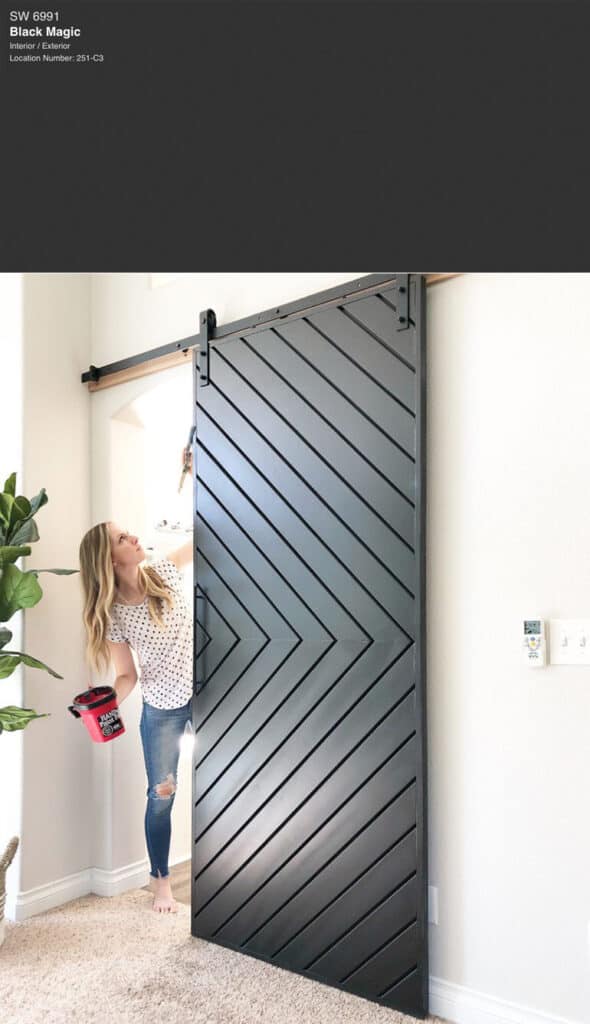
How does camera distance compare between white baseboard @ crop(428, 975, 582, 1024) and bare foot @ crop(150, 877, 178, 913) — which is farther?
bare foot @ crop(150, 877, 178, 913)

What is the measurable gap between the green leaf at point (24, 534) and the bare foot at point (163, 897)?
4.75 feet

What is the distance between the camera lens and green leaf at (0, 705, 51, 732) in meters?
2.77

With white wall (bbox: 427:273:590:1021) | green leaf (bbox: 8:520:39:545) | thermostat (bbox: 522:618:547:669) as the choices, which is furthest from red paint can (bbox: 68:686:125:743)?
thermostat (bbox: 522:618:547:669)

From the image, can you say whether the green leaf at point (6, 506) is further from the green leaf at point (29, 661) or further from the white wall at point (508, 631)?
the white wall at point (508, 631)

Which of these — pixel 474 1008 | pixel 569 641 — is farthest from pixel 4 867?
pixel 569 641

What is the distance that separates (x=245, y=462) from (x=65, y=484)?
3.24 feet

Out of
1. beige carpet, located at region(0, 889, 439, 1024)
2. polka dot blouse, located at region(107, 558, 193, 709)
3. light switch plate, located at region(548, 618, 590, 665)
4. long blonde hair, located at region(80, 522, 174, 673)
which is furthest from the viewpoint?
polka dot blouse, located at region(107, 558, 193, 709)

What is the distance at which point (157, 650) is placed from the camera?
3.11m

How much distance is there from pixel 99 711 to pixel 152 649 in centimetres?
33

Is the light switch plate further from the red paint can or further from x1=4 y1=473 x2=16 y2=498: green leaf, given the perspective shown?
x1=4 y1=473 x2=16 y2=498: green leaf

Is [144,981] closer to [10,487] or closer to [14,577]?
[14,577]

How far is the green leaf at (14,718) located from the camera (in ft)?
9.09

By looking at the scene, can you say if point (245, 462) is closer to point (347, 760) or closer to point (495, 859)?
point (347, 760)
